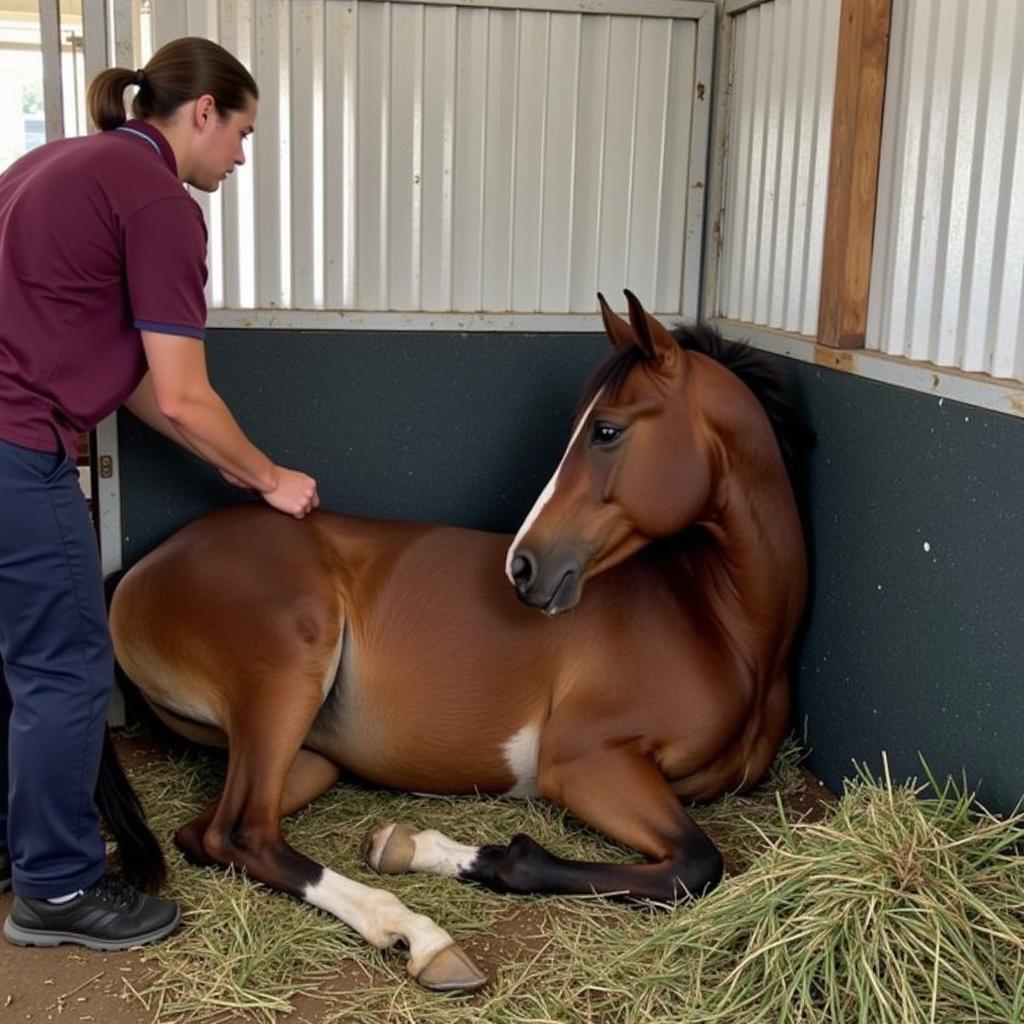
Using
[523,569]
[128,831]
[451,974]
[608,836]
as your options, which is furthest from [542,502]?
[128,831]

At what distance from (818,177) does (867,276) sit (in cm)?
43

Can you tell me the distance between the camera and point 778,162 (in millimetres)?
3871

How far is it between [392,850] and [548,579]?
0.75m

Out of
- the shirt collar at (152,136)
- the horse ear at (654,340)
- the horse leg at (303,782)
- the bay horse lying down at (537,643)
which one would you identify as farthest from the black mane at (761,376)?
the horse leg at (303,782)

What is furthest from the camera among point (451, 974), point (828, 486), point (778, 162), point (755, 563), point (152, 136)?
point (778, 162)

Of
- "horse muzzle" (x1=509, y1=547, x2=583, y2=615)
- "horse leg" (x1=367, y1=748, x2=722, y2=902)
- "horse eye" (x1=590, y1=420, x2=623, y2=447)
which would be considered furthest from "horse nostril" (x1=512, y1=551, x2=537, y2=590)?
"horse leg" (x1=367, y1=748, x2=722, y2=902)

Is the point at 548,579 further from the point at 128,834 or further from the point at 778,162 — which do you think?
the point at 778,162

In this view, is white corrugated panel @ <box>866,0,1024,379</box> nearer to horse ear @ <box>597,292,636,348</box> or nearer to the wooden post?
the wooden post

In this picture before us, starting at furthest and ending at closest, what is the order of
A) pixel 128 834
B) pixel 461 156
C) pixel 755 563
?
pixel 461 156 < pixel 755 563 < pixel 128 834

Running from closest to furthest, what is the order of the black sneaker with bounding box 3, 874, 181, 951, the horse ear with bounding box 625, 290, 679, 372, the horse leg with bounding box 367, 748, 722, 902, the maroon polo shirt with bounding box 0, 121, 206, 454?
1. the maroon polo shirt with bounding box 0, 121, 206, 454
2. the black sneaker with bounding box 3, 874, 181, 951
3. the horse leg with bounding box 367, 748, 722, 902
4. the horse ear with bounding box 625, 290, 679, 372

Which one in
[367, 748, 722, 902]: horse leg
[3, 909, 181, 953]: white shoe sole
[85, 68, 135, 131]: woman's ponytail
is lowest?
[3, 909, 181, 953]: white shoe sole

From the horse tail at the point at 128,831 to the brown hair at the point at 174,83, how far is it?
139 cm

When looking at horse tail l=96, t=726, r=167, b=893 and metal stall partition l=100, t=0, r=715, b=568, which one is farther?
metal stall partition l=100, t=0, r=715, b=568

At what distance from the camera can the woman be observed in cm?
251
